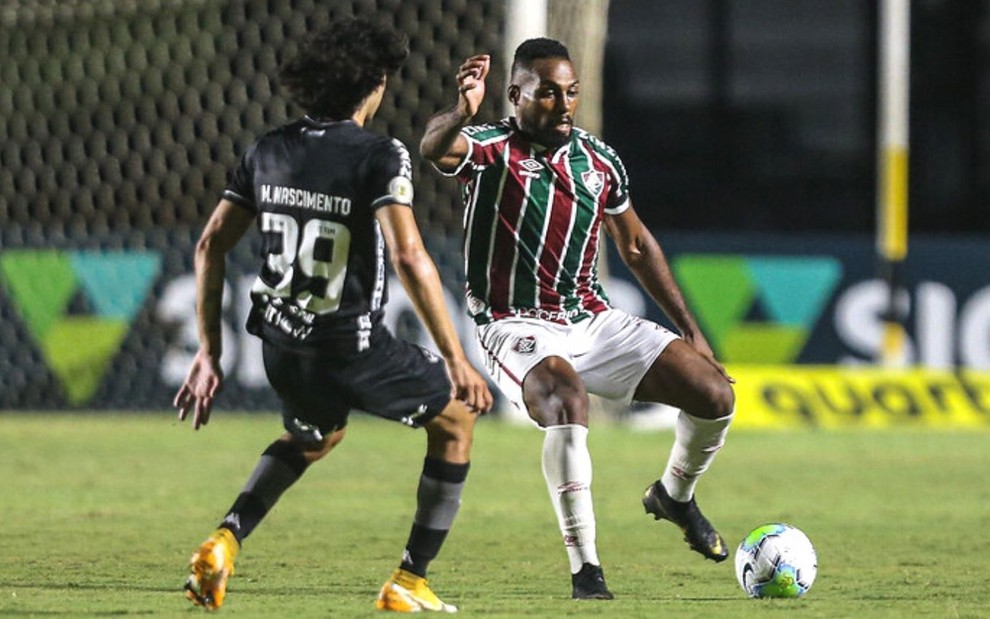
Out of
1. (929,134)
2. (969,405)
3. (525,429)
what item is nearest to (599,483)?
(525,429)

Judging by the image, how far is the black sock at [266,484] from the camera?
672 centimetres

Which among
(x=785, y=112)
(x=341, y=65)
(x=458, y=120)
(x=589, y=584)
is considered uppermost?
(x=341, y=65)

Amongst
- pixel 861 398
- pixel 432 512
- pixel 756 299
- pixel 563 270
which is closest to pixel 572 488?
pixel 432 512

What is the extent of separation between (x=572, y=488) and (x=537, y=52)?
164 cm

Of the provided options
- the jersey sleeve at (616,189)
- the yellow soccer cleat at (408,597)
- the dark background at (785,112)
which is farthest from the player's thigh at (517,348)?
the dark background at (785,112)

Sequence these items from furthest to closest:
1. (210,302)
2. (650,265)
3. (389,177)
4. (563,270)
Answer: (650,265)
(563,270)
(210,302)
(389,177)

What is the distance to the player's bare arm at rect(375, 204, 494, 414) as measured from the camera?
6.20 metres

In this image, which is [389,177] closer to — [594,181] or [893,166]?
[594,181]

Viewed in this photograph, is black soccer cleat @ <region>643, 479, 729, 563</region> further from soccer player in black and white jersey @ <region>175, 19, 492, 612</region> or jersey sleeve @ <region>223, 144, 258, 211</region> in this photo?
jersey sleeve @ <region>223, 144, 258, 211</region>

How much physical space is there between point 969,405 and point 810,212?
8.20 metres

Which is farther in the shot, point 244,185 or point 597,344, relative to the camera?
point 597,344

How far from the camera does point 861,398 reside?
1450 centimetres

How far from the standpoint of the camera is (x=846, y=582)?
7.51m

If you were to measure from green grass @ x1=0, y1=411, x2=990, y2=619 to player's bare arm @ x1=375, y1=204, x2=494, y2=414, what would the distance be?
0.73 metres
